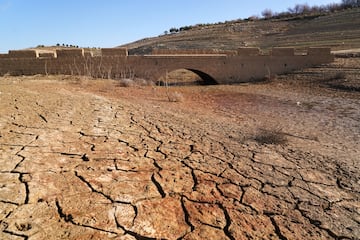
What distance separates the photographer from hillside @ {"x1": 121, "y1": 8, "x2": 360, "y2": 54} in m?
22.4

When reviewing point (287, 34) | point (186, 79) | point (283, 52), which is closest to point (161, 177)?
point (283, 52)

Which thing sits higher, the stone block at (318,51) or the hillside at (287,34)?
the hillside at (287,34)

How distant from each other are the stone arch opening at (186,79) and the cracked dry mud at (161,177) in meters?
7.85

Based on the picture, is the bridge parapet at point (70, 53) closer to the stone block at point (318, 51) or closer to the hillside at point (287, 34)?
the stone block at point (318, 51)

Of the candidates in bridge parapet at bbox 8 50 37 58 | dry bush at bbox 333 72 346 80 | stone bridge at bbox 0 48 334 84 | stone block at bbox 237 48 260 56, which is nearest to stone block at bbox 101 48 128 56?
stone bridge at bbox 0 48 334 84

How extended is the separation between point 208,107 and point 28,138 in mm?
4903

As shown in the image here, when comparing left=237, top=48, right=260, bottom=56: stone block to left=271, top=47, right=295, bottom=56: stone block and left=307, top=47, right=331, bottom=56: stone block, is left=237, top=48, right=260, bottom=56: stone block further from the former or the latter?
left=307, top=47, right=331, bottom=56: stone block

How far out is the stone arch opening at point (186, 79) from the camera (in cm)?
1348

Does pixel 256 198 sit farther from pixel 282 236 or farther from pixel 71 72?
pixel 71 72

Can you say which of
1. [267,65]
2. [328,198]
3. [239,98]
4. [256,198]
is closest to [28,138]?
[256,198]

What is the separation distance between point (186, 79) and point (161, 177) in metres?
12.8

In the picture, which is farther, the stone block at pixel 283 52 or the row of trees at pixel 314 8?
the row of trees at pixel 314 8

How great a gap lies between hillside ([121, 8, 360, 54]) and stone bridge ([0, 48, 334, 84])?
726cm

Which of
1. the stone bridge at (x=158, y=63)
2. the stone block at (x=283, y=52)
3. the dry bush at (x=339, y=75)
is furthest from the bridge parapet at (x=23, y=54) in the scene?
the dry bush at (x=339, y=75)
